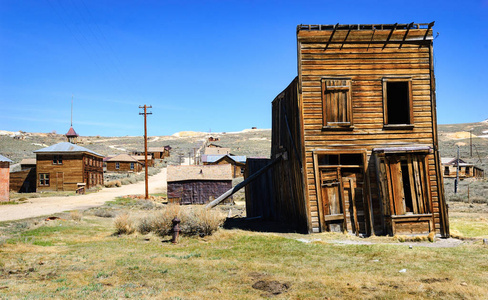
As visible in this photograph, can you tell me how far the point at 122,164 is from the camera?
6228 cm

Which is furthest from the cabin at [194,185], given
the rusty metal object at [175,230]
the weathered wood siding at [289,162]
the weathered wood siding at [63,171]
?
the rusty metal object at [175,230]

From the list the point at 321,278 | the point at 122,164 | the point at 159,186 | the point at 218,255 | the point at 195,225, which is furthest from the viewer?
the point at 122,164

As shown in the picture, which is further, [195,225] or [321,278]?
[195,225]

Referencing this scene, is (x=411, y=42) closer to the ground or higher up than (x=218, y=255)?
higher up

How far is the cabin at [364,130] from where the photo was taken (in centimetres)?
1303

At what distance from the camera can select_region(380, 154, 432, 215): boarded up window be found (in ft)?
42.2

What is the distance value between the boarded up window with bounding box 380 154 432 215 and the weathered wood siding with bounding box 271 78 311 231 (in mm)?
2730

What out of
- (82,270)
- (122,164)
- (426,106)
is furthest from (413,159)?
(122,164)

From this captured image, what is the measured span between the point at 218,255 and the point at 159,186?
3594 cm

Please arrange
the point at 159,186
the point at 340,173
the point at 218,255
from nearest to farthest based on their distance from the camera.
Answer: the point at 218,255, the point at 340,173, the point at 159,186

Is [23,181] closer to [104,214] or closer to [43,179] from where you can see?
[43,179]

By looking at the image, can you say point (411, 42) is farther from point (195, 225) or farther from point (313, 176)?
point (195, 225)

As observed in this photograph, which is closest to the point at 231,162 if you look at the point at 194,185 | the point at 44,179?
the point at 194,185

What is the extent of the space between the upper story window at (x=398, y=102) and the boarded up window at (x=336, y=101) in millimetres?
1314
